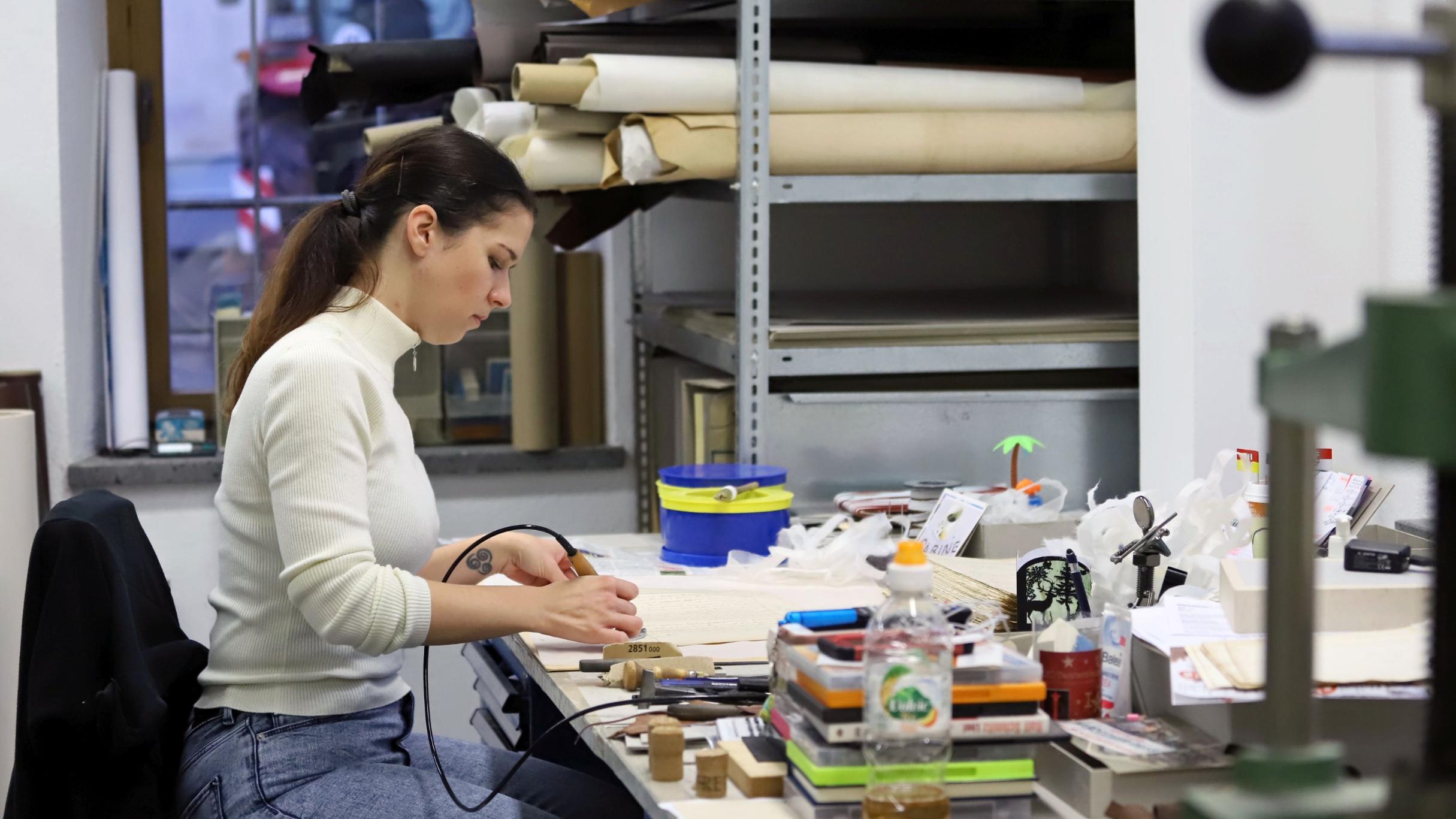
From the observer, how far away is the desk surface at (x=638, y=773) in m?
1.11

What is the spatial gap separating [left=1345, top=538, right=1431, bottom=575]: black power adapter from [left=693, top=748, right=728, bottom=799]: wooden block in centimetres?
62

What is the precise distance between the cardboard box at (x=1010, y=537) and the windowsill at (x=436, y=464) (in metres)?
1.30

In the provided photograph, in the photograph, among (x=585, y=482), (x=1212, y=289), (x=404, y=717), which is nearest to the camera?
(x=404, y=717)

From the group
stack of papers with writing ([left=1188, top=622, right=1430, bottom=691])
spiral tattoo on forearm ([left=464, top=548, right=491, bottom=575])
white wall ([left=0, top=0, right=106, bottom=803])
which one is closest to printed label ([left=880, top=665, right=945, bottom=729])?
stack of papers with writing ([left=1188, top=622, right=1430, bottom=691])

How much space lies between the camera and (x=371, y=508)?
1.55 metres

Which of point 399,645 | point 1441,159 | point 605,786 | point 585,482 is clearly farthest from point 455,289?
point 585,482

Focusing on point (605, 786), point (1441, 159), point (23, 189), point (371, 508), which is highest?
point (23, 189)

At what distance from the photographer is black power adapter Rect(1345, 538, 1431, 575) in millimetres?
1318

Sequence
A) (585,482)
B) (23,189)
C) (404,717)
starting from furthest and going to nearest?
(585,482) → (23,189) → (404,717)

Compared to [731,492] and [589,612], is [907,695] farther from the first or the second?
[731,492]

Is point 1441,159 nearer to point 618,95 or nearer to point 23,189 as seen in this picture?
point 618,95

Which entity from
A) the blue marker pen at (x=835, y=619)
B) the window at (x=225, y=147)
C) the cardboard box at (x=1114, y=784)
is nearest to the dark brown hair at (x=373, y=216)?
the blue marker pen at (x=835, y=619)

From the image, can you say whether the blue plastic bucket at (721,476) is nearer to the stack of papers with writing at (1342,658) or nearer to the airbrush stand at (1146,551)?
the airbrush stand at (1146,551)

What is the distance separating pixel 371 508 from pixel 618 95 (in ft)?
2.86
